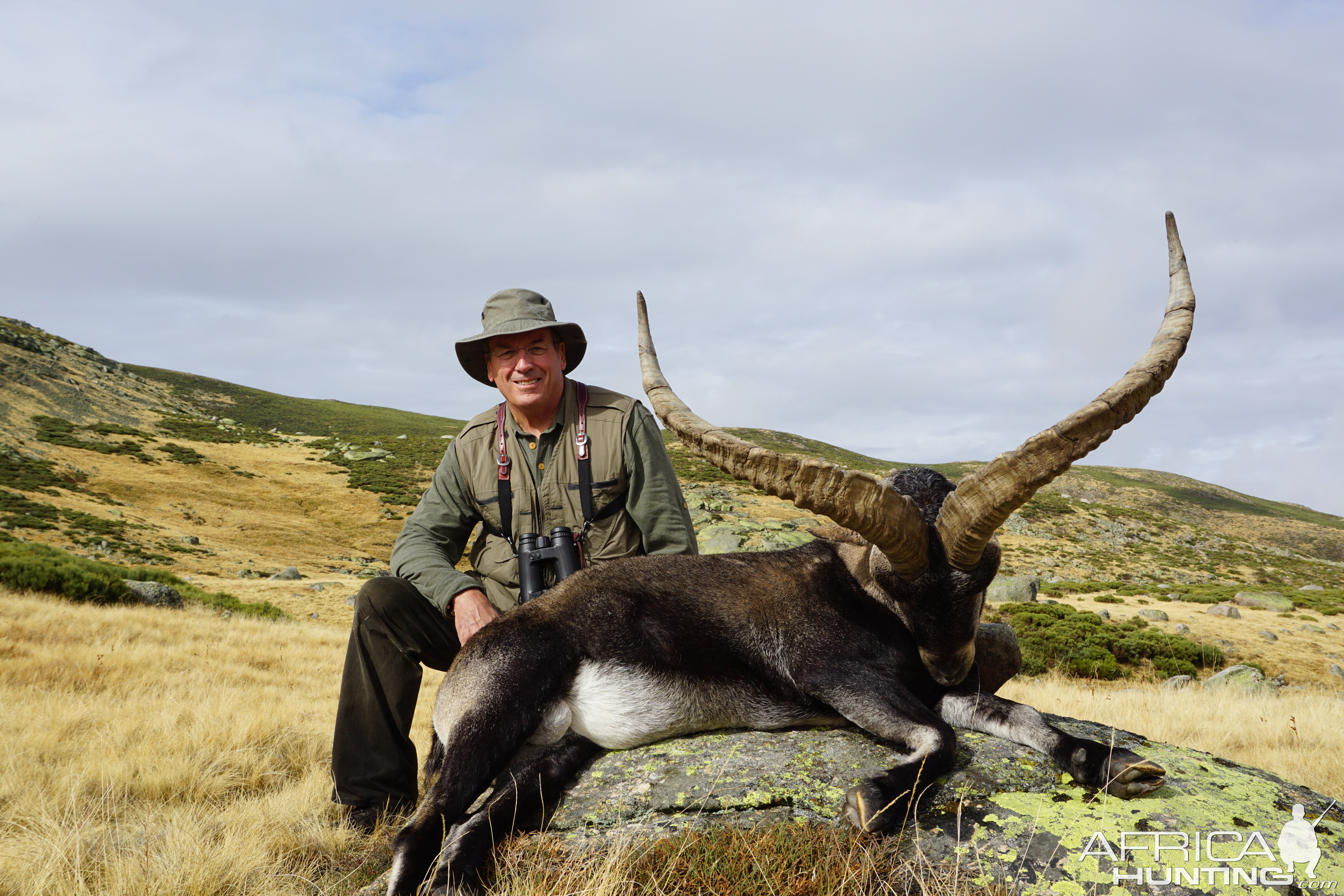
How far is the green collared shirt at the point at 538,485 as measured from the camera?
20.4 ft

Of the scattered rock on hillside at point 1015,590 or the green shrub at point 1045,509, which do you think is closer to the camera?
the scattered rock on hillside at point 1015,590

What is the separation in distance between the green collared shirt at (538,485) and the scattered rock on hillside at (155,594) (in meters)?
17.9

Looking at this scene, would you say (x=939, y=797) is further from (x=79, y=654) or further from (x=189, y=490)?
(x=189, y=490)

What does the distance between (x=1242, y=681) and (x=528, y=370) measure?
1854 cm

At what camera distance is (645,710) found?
445 cm

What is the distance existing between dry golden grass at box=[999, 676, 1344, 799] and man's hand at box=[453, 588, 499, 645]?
5328mm

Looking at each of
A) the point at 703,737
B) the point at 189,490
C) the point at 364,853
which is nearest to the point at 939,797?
the point at 703,737

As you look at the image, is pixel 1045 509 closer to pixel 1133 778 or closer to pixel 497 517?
pixel 497 517

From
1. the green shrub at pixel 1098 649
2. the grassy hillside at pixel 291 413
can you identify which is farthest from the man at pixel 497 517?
the grassy hillside at pixel 291 413

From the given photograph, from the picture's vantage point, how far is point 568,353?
23.9ft

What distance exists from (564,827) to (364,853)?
1.76 meters

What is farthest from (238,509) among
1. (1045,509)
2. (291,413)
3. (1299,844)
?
(291,413)

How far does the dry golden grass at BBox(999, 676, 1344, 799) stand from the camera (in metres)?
7.68

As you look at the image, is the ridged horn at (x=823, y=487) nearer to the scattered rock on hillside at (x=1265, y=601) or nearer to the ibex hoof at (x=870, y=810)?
the ibex hoof at (x=870, y=810)
